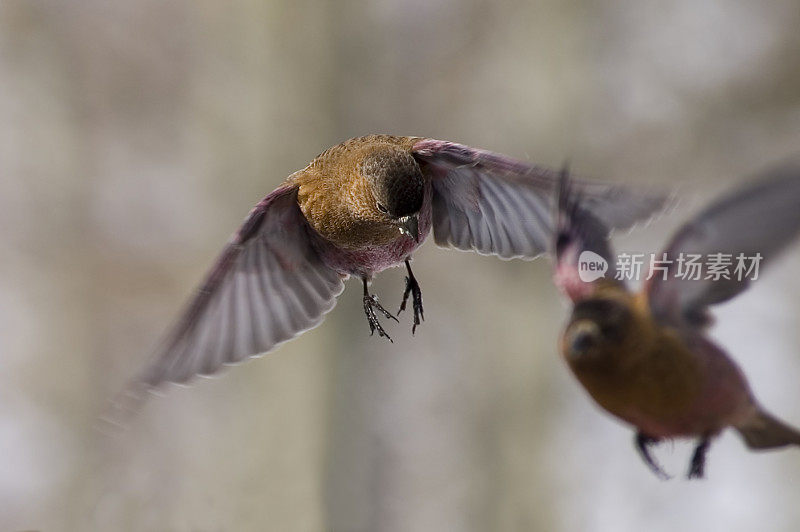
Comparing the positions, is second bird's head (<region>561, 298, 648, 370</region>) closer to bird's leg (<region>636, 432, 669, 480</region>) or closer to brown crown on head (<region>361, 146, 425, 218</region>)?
bird's leg (<region>636, 432, 669, 480</region>)

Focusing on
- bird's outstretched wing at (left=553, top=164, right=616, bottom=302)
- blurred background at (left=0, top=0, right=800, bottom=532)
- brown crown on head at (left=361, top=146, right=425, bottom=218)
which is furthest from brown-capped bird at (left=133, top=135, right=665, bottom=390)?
blurred background at (left=0, top=0, right=800, bottom=532)

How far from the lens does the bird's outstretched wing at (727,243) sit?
1.57 ft

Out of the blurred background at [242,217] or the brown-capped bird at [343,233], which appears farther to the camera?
the blurred background at [242,217]

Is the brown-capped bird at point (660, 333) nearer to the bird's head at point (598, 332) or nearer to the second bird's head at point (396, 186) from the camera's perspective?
the bird's head at point (598, 332)

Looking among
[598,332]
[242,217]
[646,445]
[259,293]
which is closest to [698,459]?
[646,445]

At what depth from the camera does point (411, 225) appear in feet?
2.53

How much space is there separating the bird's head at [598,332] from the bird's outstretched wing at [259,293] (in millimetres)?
398

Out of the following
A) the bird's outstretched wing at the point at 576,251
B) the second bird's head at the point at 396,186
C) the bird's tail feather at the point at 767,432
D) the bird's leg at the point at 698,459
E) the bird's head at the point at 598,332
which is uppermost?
the second bird's head at the point at 396,186

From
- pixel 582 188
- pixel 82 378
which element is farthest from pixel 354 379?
pixel 582 188

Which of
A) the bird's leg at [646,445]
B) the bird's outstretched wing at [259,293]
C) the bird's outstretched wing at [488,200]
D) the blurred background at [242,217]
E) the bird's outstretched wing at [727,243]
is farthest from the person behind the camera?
the blurred background at [242,217]

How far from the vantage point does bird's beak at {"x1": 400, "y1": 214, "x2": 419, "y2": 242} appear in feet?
2.52

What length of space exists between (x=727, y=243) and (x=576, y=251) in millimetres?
92

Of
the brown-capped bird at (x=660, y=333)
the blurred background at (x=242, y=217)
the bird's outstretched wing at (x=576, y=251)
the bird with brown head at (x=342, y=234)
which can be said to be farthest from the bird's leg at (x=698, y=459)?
the blurred background at (x=242, y=217)

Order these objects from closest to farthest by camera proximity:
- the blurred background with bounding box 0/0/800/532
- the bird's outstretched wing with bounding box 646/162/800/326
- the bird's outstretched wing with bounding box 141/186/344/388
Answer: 1. the bird's outstretched wing with bounding box 646/162/800/326
2. the bird's outstretched wing with bounding box 141/186/344/388
3. the blurred background with bounding box 0/0/800/532
